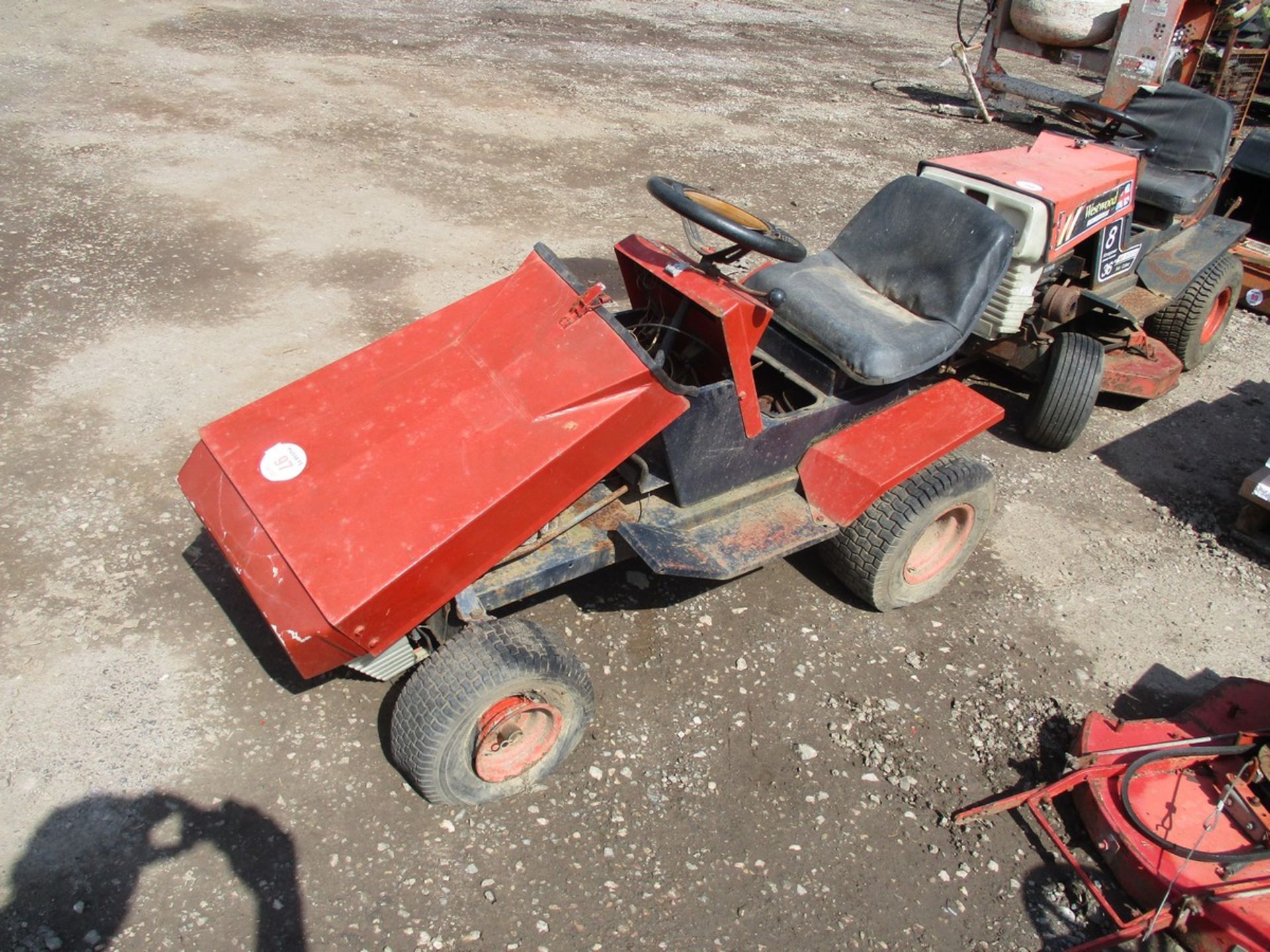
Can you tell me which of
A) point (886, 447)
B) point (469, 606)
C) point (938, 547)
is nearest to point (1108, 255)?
point (938, 547)

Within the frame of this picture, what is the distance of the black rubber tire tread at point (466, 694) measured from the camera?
2410 millimetres

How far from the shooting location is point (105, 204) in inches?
234

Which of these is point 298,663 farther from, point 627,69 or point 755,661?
point 627,69

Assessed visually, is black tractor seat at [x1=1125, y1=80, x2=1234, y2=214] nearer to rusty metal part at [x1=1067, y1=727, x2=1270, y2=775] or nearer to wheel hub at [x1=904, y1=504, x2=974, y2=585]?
wheel hub at [x1=904, y1=504, x2=974, y2=585]

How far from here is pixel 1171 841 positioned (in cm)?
247

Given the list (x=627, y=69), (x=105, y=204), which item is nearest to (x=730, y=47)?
(x=627, y=69)

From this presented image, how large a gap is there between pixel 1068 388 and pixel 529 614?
2788mm

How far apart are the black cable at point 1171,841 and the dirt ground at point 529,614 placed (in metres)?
0.32

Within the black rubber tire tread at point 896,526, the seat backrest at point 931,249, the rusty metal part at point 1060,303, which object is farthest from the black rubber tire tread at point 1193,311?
the black rubber tire tread at point 896,526

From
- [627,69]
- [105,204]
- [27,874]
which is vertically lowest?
[27,874]

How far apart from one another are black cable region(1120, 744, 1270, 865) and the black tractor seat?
3.29m

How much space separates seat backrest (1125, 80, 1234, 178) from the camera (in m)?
5.01

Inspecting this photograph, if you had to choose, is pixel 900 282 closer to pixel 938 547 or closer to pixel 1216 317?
pixel 938 547

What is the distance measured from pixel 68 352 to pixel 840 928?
174 inches
